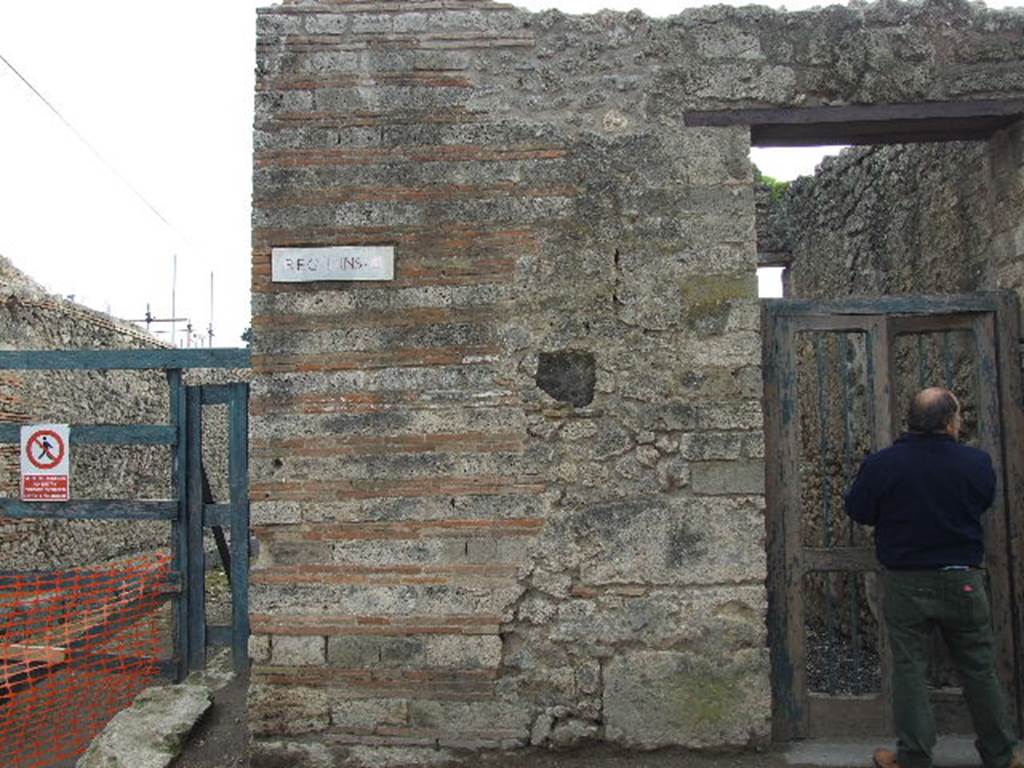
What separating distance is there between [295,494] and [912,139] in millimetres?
3595

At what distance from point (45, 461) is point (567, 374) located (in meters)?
3.09

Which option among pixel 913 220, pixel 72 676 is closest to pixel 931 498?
pixel 913 220

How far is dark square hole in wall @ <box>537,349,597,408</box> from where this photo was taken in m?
4.20

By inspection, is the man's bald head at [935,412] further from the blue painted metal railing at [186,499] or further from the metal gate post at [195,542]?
the metal gate post at [195,542]

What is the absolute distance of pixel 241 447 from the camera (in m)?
5.00

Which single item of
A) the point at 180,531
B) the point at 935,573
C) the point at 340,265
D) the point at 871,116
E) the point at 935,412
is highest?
the point at 871,116

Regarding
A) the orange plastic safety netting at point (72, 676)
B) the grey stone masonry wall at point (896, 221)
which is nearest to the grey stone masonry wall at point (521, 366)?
the grey stone masonry wall at point (896, 221)

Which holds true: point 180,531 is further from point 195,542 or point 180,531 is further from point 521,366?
point 521,366

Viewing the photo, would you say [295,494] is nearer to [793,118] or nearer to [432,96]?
[432,96]

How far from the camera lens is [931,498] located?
148 inches

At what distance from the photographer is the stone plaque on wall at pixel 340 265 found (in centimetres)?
425

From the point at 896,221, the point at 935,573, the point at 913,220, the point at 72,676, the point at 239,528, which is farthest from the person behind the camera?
the point at 896,221

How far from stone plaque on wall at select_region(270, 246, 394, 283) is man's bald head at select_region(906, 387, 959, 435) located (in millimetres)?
2441

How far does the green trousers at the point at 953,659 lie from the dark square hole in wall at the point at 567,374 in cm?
160
